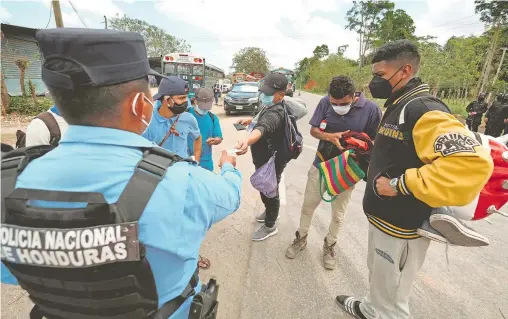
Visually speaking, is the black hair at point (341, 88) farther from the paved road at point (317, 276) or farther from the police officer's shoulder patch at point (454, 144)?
the paved road at point (317, 276)

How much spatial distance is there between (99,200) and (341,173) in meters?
2.19

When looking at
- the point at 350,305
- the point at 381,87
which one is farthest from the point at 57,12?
the point at 350,305

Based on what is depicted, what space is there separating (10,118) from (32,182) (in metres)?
11.5

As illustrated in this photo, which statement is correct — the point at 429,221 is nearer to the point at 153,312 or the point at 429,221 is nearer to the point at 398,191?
the point at 398,191

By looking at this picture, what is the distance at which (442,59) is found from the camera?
67.3 ft

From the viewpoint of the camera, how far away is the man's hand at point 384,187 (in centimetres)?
158

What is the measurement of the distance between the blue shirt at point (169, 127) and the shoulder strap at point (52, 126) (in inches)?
31.1

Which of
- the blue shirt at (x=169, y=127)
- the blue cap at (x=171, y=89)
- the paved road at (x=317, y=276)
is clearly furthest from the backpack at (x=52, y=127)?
the paved road at (x=317, y=276)

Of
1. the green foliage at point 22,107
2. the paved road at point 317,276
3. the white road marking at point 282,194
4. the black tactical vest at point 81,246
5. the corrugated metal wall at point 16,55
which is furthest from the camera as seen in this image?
the corrugated metal wall at point 16,55

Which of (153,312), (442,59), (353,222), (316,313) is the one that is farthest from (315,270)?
(442,59)

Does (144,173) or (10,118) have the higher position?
(144,173)

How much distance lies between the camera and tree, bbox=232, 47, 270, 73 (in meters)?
53.7

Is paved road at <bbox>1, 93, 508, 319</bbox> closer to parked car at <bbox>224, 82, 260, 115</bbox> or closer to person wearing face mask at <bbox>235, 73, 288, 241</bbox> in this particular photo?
person wearing face mask at <bbox>235, 73, 288, 241</bbox>

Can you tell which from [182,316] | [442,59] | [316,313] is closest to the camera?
[182,316]
